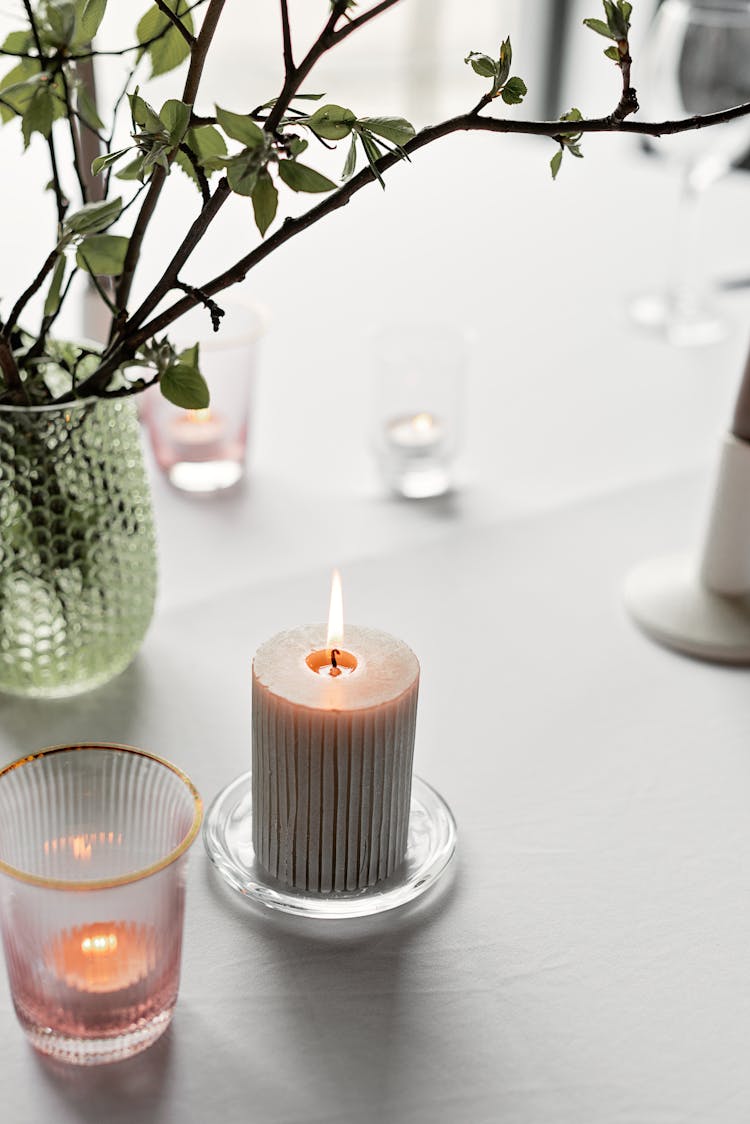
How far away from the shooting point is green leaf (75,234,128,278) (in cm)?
57

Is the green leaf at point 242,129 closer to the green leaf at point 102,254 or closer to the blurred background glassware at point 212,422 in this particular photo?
the green leaf at point 102,254

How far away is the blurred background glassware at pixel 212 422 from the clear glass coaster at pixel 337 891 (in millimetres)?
338

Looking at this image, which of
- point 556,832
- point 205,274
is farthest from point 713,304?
point 556,832

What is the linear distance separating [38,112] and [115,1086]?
38cm

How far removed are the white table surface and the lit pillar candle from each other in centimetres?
3

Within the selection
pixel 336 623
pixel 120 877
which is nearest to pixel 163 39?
pixel 336 623

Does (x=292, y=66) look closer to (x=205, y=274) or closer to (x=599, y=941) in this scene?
(x=599, y=941)

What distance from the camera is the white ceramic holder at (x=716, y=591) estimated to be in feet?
Answer: 2.55

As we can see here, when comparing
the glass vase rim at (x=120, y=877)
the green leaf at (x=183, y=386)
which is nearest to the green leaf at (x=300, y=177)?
the green leaf at (x=183, y=386)

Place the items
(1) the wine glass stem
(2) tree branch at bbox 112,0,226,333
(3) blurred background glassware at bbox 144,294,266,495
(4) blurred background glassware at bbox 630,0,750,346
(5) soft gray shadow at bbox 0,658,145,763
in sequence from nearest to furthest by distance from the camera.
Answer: (2) tree branch at bbox 112,0,226,333, (5) soft gray shadow at bbox 0,658,145,763, (3) blurred background glassware at bbox 144,294,266,495, (4) blurred background glassware at bbox 630,0,750,346, (1) the wine glass stem

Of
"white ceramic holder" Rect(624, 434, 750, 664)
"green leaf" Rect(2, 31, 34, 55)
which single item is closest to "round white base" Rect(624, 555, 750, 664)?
"white ceramic holder" Rect(624, 434, 750, 664)

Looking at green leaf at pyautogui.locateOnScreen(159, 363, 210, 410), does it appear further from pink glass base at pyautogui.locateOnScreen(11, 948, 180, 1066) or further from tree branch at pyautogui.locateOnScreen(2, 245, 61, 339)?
pink glass base at pyautogui.locateOnScreen(11, 948, 180, 1066)

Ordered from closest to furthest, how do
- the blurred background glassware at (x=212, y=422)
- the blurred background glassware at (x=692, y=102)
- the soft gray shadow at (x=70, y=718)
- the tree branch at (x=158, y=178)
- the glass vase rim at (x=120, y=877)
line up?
the glass vase rim at (x=120, y=877)
the tree branch at (x=158, y=178)
the soft gray shadow at (x=70, y=718)
the blurred background glassware at (x=212, y=422)
the blurred background glassware at (x=692, y=102)

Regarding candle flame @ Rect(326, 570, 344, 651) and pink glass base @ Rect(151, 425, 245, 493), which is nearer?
candle flame @ Rect(326, 570, 344, 651)
